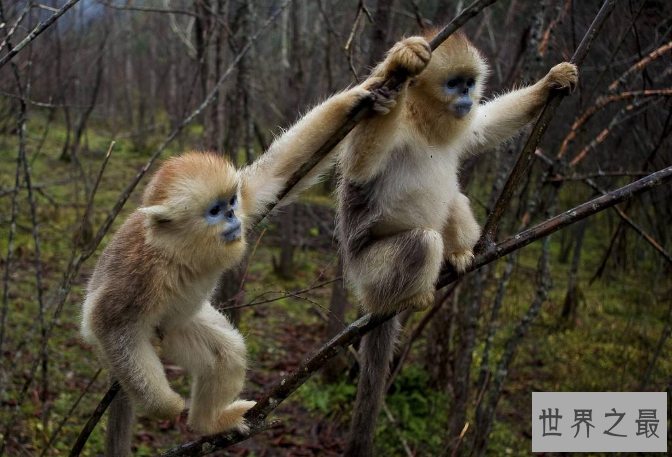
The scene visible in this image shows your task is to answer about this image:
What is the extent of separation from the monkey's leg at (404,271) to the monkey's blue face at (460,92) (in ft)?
1.90

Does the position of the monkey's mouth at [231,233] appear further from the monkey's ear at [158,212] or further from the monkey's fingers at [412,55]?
the monkey's fingers at [412,55]

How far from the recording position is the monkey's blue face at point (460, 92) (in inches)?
109

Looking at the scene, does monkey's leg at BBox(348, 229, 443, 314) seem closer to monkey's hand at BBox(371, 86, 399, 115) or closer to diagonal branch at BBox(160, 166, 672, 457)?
diagonal branch at BBox(160, 166, 672, 457)

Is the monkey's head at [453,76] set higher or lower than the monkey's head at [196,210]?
higher

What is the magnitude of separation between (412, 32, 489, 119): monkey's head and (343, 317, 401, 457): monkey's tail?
3.86 ft

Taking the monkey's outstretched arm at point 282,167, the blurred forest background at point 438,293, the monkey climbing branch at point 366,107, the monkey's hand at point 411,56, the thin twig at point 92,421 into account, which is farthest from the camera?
the blurred forest background at point 438,293

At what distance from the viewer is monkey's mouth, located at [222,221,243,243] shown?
259 cm

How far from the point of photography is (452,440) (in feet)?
13.5

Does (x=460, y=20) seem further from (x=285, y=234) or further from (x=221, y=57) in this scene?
(x=285, y=234)

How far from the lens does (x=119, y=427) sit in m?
2.61

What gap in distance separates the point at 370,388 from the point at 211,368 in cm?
78

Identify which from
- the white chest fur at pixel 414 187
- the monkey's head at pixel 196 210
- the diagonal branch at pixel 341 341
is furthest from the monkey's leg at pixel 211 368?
the white chest fur at pixel 414 187

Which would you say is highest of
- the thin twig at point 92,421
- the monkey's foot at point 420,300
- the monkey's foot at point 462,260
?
the monkey's foot at point 462,260

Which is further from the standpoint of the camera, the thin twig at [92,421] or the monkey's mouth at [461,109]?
the monkey's mouth at [461,109]
